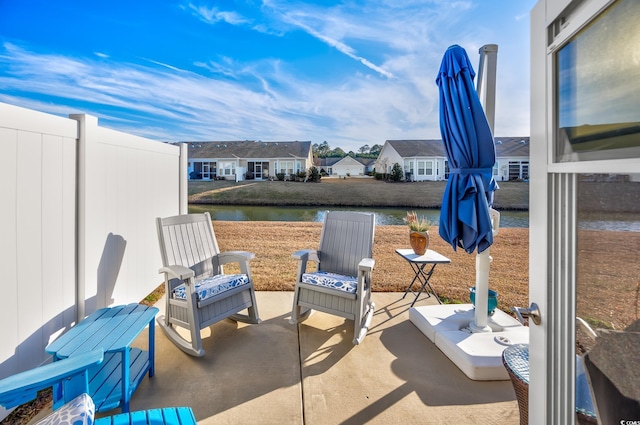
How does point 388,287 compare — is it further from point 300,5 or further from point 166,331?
point 300,5

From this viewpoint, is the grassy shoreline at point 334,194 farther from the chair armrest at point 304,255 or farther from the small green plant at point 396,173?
the chair armrest at point 304,255

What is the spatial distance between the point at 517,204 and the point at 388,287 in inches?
573

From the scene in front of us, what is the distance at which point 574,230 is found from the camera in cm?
90

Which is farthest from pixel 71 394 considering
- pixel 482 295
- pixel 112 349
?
pixel 482 295

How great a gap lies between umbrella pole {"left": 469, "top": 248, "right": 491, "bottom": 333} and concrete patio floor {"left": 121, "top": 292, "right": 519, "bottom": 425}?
0.45m

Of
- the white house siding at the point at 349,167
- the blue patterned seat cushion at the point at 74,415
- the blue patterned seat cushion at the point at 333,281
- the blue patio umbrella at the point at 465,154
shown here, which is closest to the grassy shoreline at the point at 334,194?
the white house siding at the point at 349,167

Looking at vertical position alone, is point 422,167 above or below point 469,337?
above

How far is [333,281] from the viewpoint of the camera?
2922 mm

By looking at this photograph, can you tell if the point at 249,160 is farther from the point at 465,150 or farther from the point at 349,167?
the point at 465,150

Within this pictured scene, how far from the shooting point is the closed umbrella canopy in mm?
2340

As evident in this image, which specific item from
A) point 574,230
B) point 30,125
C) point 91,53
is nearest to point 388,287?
point 574,230

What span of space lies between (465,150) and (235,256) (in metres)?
2.35

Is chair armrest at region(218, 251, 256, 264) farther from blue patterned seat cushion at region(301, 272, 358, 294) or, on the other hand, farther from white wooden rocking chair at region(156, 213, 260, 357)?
blue patterned seat cushion at region(301, 272, 358, 294)

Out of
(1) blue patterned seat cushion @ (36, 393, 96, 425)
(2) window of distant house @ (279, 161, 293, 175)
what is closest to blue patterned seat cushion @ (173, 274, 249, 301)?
(1) blue patterned seat cushion @ (36, 393, 96, 425)
